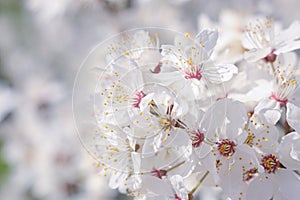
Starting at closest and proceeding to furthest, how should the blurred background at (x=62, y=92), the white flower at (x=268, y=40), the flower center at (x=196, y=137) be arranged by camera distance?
the flower center at (x=196, y=137) → the white flower at (x=268, y=40) → the blurred background at (x=62, y=92)

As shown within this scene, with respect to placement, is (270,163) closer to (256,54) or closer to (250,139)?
(250,139)

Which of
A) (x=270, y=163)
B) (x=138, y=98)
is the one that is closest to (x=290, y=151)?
(x=270, y=163)

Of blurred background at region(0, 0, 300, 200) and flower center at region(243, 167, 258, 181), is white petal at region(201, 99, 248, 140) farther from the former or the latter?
blurred background at region(0, 0, 300, 200)

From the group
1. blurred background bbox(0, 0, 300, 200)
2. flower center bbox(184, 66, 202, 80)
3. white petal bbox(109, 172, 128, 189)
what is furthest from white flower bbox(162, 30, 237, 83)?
blurred background bbox(0, 0, 300, 200)

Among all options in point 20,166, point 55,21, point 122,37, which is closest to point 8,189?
point 20,166

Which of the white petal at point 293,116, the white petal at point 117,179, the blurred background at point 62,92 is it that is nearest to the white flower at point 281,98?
the white petal at point 293,116

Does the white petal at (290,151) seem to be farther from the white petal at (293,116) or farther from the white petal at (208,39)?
the white petal at (208,39)

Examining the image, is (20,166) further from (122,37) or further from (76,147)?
(122,37)
